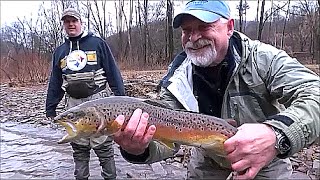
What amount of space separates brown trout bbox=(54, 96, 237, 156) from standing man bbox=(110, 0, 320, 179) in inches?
1.8

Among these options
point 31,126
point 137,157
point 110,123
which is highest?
point 110,123

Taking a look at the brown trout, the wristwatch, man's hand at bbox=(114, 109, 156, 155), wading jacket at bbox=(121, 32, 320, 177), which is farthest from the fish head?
the wristwatch

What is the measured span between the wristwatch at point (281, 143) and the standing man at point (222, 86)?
0.13 m

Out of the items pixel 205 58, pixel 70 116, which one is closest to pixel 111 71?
pixel 205 58

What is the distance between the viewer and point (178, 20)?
8.01ft

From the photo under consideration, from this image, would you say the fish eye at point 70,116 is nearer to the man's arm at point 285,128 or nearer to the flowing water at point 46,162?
the man's arm at point 285,128

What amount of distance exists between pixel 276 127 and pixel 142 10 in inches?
1431

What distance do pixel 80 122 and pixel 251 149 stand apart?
0.87 meters

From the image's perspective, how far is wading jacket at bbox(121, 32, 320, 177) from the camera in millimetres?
2164

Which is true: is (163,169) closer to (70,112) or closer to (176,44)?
(70,112)

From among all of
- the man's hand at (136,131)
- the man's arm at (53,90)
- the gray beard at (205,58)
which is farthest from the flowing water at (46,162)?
the man's hand at (136,131)

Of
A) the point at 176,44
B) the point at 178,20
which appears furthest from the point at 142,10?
the point at 178,20

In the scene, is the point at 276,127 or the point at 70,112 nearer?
the point at 276,127

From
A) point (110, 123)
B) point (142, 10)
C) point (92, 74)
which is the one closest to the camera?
point (110, 123)
